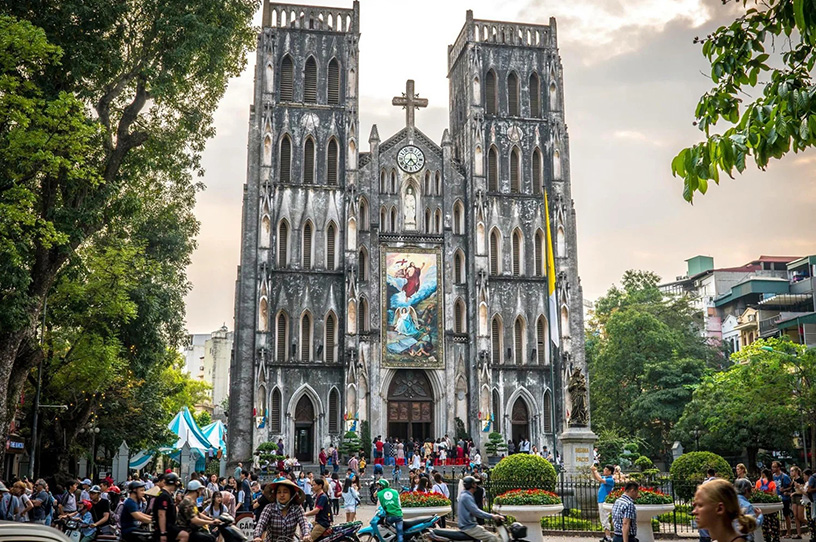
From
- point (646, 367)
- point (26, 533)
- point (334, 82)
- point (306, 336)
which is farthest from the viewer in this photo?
point (646, 367)

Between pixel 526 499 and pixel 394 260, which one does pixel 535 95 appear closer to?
pixel 394 260

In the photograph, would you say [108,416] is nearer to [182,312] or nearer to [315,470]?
[182,312]

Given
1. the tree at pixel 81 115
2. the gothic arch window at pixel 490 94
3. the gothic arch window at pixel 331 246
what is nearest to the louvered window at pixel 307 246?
the gothic arch window at pixel 331 246

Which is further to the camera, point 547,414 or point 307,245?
point 547,414

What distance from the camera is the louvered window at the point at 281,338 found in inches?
1702

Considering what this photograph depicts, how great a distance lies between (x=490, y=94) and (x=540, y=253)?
857 centimetres

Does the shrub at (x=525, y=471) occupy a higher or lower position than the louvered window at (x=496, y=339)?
lower

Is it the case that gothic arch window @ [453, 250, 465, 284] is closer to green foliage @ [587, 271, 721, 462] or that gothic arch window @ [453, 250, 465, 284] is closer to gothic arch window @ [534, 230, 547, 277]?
gothic arch window @ [534, 230, 547, 277]

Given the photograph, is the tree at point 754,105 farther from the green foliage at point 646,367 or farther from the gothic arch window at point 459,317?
the green foliage at point 646,367

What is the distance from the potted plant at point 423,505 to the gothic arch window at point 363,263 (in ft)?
86.8

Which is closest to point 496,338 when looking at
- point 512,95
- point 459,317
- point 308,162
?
point 459,317

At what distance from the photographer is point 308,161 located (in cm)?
4512

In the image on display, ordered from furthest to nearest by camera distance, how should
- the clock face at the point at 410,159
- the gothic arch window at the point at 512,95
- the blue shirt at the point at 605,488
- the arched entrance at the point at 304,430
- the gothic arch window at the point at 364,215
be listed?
the gothic arch window at the point at 512,95 → the clock face at the point at 410,159 → the gothic arch window at the point at 364,215 → the arched entrance at the point at 304,430 → the blue shirt at the point at 605,488

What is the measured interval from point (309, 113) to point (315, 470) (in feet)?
56.4
